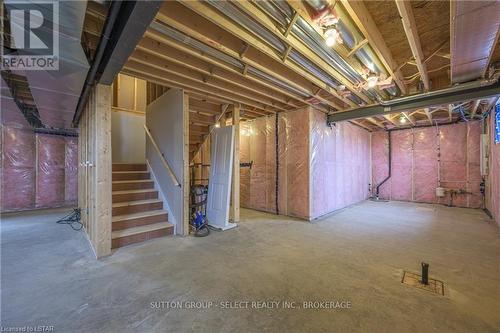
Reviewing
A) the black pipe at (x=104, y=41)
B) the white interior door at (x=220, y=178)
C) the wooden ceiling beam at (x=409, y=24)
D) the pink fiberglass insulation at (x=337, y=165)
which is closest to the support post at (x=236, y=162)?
the white interior door at (x=220, y=178)

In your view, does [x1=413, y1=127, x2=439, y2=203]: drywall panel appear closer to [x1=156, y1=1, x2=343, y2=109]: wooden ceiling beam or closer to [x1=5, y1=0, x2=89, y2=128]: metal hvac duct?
[x1=156, y1=1, x2=343, y2=109]: wooden ceiling beam

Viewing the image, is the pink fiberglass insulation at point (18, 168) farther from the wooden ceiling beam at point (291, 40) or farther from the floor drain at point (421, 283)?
the floor drain at point (421, 283)

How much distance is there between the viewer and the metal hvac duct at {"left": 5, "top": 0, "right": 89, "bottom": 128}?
1329mm

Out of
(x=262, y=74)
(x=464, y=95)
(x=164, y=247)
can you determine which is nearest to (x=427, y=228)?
(x=464, y=95)

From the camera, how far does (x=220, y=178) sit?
14.0 ft

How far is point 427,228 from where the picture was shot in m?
4.05

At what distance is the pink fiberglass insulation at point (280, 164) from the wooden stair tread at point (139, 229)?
2.67 m

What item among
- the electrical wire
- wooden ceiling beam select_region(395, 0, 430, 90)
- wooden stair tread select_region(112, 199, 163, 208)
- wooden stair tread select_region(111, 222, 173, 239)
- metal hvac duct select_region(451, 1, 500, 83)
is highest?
wooden ceiling beam select_region(395, 0, 430, 90)

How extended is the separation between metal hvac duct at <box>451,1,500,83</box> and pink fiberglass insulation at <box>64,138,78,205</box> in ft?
27.3

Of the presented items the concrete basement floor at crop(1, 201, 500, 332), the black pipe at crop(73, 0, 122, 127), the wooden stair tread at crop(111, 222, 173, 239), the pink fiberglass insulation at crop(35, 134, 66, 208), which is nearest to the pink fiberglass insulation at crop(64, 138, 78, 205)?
the pink fiberglass insulation at crop(35, 134, 66, 208)

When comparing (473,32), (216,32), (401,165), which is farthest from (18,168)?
(401,165)

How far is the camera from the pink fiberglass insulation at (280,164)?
188 inches

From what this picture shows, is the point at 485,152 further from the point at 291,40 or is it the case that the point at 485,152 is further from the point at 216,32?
the point at 216,32

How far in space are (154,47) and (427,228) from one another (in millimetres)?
5516
